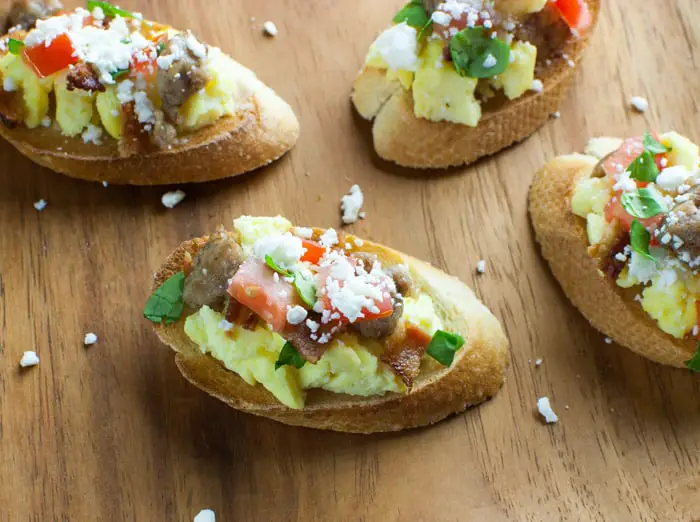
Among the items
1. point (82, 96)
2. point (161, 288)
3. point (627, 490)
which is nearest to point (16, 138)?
point (82, 96)

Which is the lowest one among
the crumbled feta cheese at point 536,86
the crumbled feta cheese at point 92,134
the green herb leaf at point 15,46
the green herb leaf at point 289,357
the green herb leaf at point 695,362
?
the green herb leaf at point 289,357

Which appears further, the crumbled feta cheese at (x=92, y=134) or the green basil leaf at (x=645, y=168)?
the crumbled feta cheese at (x=92, y=134)

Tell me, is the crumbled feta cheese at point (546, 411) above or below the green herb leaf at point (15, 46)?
below

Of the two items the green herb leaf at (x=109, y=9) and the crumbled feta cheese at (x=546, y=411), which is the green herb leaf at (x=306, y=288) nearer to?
the crumbled feta cheese at (x=546, y=411)

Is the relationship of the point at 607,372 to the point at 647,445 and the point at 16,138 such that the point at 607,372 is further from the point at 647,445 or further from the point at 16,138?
the point at 16,138

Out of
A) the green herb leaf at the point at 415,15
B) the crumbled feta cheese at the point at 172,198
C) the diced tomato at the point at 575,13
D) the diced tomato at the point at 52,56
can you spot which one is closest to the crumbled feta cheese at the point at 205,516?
the crumbled feta cheese at the point at 172,198

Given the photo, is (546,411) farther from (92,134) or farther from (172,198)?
(92,134)

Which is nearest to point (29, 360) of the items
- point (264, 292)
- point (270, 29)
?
point (264, 292)
